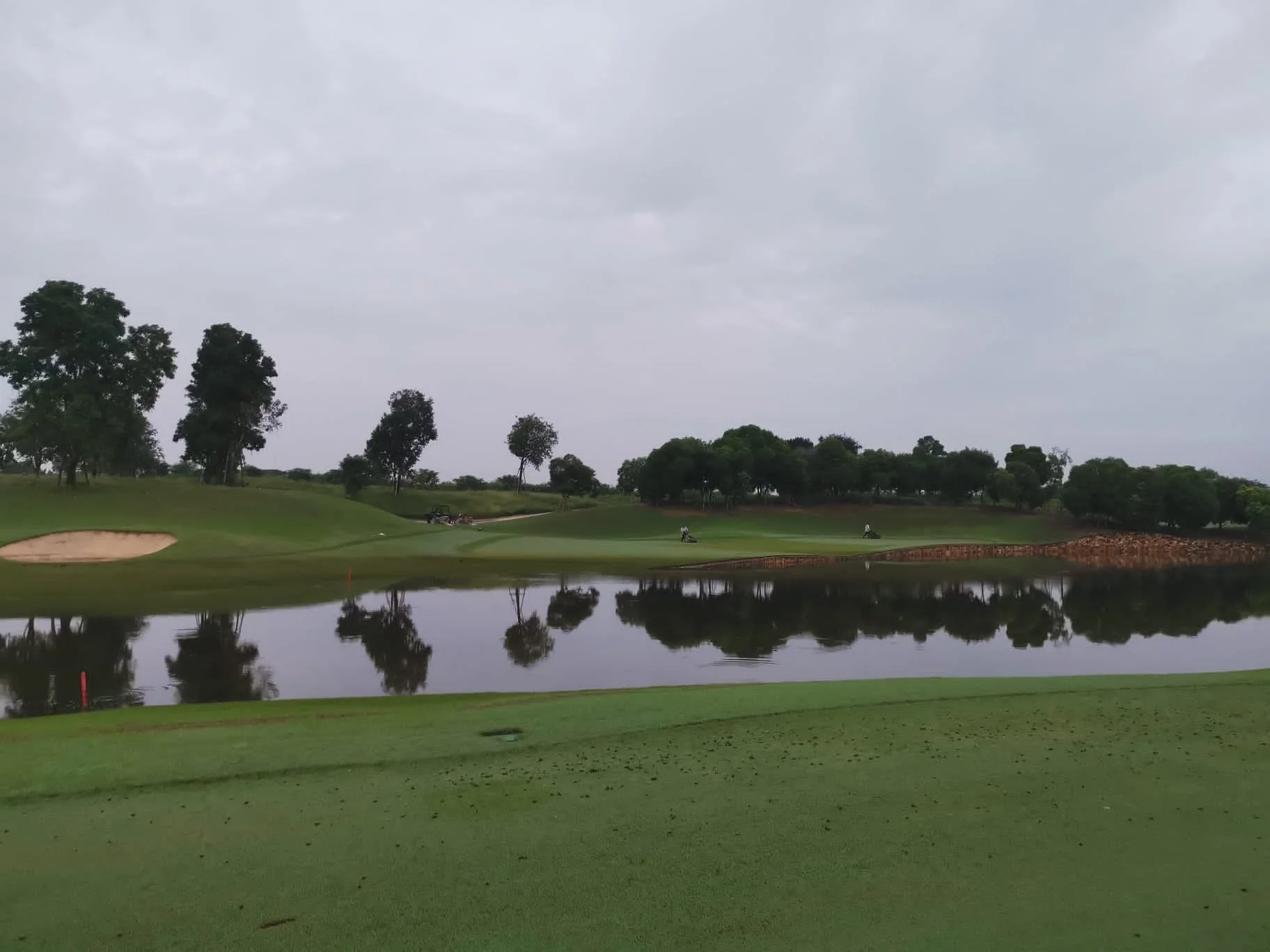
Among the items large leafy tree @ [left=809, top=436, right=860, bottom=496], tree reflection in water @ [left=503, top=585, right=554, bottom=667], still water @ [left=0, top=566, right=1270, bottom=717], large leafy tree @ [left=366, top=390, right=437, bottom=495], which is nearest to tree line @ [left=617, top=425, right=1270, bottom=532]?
large leafy tree @ [left=809, top=436, right=860, bottom=496]

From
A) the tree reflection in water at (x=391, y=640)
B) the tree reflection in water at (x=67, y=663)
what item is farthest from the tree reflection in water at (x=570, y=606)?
the tree reflection in water at (x=67, y=663)

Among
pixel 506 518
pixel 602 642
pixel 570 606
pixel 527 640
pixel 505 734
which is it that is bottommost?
pixel 602 642

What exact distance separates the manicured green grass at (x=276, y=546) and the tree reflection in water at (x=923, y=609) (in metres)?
12.1

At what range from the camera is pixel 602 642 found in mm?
27141

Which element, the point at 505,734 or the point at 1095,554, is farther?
the point at 1095,554

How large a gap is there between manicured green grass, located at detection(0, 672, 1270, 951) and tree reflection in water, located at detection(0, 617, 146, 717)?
421cm

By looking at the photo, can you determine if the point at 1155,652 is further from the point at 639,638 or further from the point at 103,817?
the point at 103,817

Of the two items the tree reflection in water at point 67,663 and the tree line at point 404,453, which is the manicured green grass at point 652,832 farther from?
the tree line at point 404,453

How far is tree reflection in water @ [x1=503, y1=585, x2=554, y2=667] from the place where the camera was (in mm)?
24153

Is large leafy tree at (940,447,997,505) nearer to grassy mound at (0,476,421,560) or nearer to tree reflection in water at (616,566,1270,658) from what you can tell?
tree reflection in water at (616,566,1270,658)

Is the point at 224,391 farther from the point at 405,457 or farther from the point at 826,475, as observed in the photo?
the point at 826,475

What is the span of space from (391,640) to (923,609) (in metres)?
22.4

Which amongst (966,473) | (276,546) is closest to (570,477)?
(966,473)

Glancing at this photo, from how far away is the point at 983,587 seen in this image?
43906 mm
